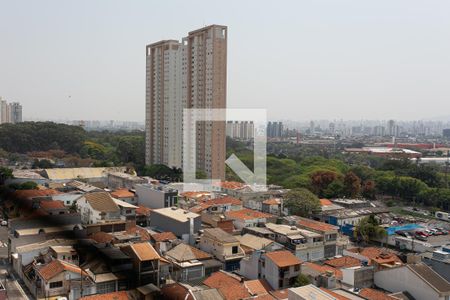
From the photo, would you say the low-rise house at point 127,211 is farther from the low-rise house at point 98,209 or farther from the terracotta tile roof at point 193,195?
the terracotta tile roof at point 193,195

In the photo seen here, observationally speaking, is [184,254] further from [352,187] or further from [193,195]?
[352,187]

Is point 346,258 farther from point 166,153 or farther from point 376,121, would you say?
point 376,121

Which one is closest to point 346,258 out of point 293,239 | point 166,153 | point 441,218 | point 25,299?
point 293,239

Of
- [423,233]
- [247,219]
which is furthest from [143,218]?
[423,233]

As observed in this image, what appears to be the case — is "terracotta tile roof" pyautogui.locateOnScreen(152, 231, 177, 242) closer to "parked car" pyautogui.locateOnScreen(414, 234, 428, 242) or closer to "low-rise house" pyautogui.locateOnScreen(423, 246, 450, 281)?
"low-rise house" pyautogui.locateOnScreen(423, 246, 450, 281)

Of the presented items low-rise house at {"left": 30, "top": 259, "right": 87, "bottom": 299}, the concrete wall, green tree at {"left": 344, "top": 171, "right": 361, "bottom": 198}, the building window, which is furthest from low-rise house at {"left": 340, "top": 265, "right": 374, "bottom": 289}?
green tree at {"left": 344, "top": 171, "right": 361, "bottom": 198}

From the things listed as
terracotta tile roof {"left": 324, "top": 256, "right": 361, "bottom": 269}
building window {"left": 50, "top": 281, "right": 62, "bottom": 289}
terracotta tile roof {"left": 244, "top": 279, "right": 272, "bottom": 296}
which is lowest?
terracotta tile roof {"left": 324, "top": 256, "right": 361, "bottom": 269}

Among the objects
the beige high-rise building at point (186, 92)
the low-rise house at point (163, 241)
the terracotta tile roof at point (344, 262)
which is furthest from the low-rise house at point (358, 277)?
the beige high-rise building at point (186, 92)
